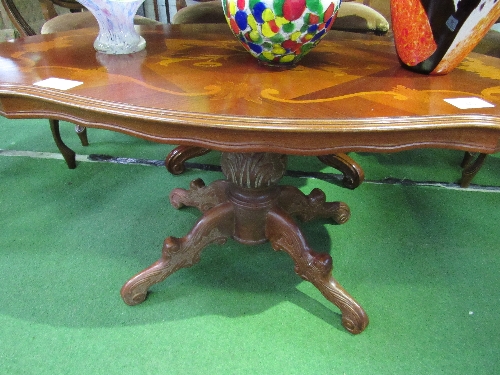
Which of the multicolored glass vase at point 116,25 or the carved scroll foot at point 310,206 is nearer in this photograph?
the multicolored glass vase at point 116,25

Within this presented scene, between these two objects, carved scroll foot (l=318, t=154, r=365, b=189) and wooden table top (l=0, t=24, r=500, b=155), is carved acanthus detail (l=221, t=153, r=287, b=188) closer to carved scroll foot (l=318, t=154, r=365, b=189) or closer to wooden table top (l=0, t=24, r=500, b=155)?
wooden table top (l=0, t=24, r=500, b=155)

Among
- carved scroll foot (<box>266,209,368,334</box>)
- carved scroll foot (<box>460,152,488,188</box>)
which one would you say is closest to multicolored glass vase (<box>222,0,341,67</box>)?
carved scroll foot (<box>266,209,368,334</box>)

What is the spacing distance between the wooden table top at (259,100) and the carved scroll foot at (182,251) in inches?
12.7

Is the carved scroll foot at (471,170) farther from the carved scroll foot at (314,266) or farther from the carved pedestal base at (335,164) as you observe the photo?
the carved scroll foot at (314,266)

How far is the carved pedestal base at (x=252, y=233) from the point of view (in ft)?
2.43

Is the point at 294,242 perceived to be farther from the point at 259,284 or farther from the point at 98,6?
the point at 98,6

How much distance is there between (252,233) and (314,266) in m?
0.18

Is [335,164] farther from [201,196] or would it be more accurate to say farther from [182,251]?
[182,251]

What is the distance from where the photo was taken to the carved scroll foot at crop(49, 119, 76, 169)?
1.20 meters

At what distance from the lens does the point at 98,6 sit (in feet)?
2.25

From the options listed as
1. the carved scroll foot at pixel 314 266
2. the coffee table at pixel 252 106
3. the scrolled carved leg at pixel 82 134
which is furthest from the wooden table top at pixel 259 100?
the scrolled carved leg at pixel 82 134

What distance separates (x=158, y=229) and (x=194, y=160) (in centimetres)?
44

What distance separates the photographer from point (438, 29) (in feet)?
1.83

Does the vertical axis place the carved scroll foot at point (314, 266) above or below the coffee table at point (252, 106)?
below
